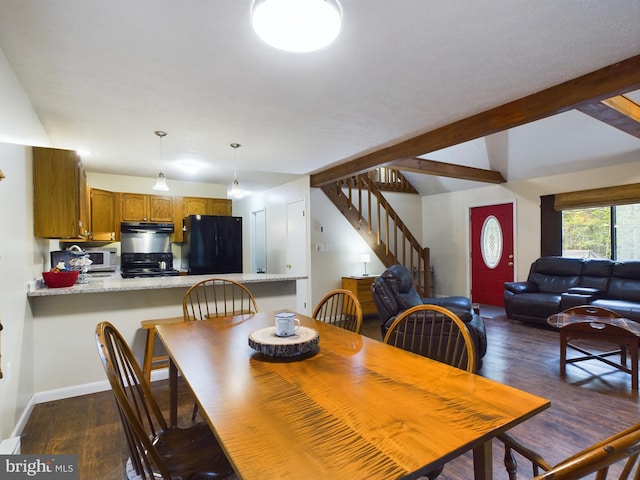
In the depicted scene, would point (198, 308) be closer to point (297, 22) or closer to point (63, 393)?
point (63, 393)

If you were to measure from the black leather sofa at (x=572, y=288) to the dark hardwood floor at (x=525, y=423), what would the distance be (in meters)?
1.25

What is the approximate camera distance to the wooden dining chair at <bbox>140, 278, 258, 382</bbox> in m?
2.67

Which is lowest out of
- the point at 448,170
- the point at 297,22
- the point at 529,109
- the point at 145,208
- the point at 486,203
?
the point at 145,208

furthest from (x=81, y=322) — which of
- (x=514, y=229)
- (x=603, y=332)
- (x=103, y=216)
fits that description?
(x=514, y=229)

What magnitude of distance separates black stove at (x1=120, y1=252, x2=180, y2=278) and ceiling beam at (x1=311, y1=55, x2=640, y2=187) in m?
3.62

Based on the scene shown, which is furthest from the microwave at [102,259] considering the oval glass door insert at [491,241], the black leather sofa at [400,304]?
the oval glass door insert at [491,241]

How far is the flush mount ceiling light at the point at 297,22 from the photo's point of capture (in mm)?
1205

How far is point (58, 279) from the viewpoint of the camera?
8.71 feet

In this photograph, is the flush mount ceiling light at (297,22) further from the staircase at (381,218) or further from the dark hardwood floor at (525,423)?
the staircase at (381,218)

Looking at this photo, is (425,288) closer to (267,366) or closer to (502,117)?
(502,117)

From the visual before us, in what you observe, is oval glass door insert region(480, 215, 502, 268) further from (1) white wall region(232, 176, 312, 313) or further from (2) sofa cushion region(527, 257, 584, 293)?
(1) white wall region(232, 176, 312, 313)

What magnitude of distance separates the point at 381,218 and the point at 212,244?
127 inches

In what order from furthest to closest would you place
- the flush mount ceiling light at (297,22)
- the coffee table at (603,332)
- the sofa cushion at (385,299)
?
the sofa cushion at (385,299)
the coffee table at (603,332)
the flush mount ceiling light at (297,22)

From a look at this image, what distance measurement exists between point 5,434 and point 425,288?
5.88m
